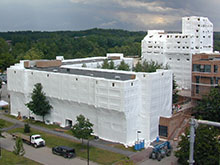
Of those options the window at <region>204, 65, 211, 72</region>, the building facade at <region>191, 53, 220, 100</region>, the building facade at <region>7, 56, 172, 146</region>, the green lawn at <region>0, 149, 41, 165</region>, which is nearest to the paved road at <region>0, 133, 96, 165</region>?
the green lawn at <region>0, 149, 41, 165</region>

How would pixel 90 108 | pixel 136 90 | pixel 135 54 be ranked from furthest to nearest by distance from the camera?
1. pixel 135 54
2. pixel 90 108
3. pixel 136 90

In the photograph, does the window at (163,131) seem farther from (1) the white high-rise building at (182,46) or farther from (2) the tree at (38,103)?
(1) the white high-rise building at (182,46)

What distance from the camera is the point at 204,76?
48719 mm

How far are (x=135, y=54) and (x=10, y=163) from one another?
101 meters

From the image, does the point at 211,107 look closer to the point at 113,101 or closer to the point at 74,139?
the point at 113,101

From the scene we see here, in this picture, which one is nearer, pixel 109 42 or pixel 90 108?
pixel 90 108

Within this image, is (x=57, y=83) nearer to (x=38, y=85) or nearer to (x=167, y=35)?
(x=38, y=85)

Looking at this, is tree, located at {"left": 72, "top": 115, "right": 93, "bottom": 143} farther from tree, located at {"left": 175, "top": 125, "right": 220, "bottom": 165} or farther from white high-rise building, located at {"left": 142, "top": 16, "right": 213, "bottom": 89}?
white high-rise building, located at {"left": 142, "top": 16, "right": 213, "bottom": 89}

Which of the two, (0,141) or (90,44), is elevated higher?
(90,44)

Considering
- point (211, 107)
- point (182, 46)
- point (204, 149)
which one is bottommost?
point (204, 149)

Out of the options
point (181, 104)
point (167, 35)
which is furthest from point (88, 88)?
point (167, 35)

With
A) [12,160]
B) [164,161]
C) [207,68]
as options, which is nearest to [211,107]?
[207,68]

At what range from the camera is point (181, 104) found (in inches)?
2013

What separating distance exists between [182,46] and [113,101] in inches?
1229
